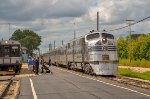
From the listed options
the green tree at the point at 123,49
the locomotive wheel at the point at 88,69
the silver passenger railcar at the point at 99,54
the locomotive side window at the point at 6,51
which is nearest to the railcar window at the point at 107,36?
the silver passenger railcar at the point at 99,54

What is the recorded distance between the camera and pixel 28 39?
590 feet

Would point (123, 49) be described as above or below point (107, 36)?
above

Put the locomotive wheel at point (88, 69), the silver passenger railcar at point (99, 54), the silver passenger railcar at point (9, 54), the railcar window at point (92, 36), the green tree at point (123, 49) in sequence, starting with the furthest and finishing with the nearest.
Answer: the green tree at point (123, 49), the silver passenger railcar at point (9, 54), the railcar window at point (92, 36), the locomotive wheel at point (88, 69), the silver passenger railcar at point (99, 54)

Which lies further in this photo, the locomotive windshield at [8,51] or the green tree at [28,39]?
the green tree at [28,39]

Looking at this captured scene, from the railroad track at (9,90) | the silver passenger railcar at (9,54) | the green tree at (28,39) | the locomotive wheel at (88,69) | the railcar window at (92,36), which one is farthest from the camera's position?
the green tree at (28,39)

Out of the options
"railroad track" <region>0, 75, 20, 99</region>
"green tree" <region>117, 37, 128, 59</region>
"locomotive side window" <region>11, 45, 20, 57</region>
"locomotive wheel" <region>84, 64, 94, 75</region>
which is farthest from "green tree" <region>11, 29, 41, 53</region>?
"railroad track" <region>0, 75, 20, 99</region>

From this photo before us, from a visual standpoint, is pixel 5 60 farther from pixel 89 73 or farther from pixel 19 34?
pixel 19 34

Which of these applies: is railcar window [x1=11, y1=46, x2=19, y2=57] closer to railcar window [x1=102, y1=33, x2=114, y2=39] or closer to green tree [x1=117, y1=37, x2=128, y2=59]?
railcar window [x1=102, y1=33, x2=114, y2=39]

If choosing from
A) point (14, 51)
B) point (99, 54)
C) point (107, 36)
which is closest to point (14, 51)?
point (14, 51)

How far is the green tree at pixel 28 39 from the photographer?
176625 millimetres

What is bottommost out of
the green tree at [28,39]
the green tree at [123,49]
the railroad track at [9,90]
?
the railroad track at [9,90]

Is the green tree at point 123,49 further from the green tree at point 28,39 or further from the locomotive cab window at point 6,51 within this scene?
the locomotive cab window at point 6,51

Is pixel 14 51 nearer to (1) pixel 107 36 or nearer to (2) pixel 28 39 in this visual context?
(1) pixel 107 36

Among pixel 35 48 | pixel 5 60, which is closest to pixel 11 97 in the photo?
pixel 5 60
